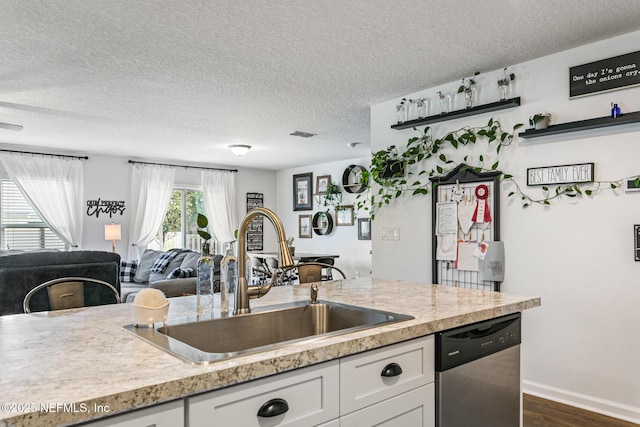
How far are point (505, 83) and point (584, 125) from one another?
66cm

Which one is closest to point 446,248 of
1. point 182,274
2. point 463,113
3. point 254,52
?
point 463,113

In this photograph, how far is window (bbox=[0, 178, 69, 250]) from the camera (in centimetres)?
629

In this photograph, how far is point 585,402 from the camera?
2.84m

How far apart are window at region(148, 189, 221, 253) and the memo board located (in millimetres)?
5179

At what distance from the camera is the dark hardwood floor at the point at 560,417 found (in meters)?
2.62

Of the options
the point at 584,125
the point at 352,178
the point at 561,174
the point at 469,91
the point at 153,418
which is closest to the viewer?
the point at 153,418


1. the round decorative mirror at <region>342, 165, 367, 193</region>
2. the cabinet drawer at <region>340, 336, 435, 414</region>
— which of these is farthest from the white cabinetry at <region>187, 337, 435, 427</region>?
the round decorative mirror at <region>342, 165, 367, 193</region>

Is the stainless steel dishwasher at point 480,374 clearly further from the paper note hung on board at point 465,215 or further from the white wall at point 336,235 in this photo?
the white wall at point 336,235

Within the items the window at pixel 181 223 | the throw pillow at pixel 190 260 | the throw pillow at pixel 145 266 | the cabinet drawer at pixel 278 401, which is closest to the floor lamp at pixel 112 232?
the throw pillow at pixel 145 266

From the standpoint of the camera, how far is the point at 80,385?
0.89 meters

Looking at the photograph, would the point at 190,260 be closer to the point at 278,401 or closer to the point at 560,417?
the point at 560,417

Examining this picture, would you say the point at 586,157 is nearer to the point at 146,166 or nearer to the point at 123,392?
the point at 123,392

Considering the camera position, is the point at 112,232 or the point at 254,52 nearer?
the point at 254,52

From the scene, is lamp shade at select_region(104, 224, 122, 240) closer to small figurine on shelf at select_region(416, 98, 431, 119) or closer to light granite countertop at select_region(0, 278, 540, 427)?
small figurine on shelf at select_region(416, 98, 431, 119)
